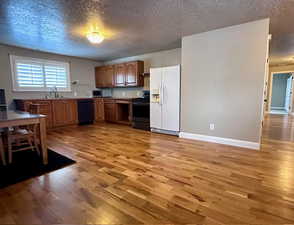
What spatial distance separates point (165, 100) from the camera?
414 cm

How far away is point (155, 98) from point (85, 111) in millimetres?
2609

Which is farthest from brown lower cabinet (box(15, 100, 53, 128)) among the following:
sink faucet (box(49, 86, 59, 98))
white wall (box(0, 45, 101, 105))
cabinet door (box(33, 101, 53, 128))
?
sink faucet (box(49, 86, 59, 98))

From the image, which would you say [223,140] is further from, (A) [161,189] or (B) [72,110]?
(B) [72,110]

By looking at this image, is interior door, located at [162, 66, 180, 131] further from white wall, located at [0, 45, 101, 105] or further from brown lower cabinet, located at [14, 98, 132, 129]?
white wall, located at [0, 45, 101, 105]

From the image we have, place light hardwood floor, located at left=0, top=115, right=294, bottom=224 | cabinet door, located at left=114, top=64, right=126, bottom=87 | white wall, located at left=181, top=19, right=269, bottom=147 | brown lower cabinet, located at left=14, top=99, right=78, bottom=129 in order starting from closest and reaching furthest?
light hardwood floor, located at left=0, top=115, right=294, bottom=224, white wall, located at left=181, top=19, right=269, bottom=147, brown lower cabinet, located at left=14, top=99, right=78, bottom=129, cabinet door, located at left=114, top=64, right=126, bottom=87

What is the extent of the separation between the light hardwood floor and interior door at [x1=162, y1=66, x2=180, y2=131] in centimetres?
115

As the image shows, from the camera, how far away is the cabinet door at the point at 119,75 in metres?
5.58

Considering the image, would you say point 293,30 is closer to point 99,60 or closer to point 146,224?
point 146,224

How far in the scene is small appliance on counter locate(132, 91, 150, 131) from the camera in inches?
A: 185

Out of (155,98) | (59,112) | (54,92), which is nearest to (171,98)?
(155,98)

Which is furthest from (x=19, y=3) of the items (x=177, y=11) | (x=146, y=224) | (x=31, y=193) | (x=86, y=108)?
(x=86, y=108)

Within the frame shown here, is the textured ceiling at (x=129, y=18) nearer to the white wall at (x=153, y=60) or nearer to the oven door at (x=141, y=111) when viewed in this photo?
the white wall at (x=153, y=60)

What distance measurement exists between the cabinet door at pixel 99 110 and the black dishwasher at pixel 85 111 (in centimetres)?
18

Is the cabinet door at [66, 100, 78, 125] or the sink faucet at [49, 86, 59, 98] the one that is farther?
the sink faucet at [49, 86, 59, 98]
